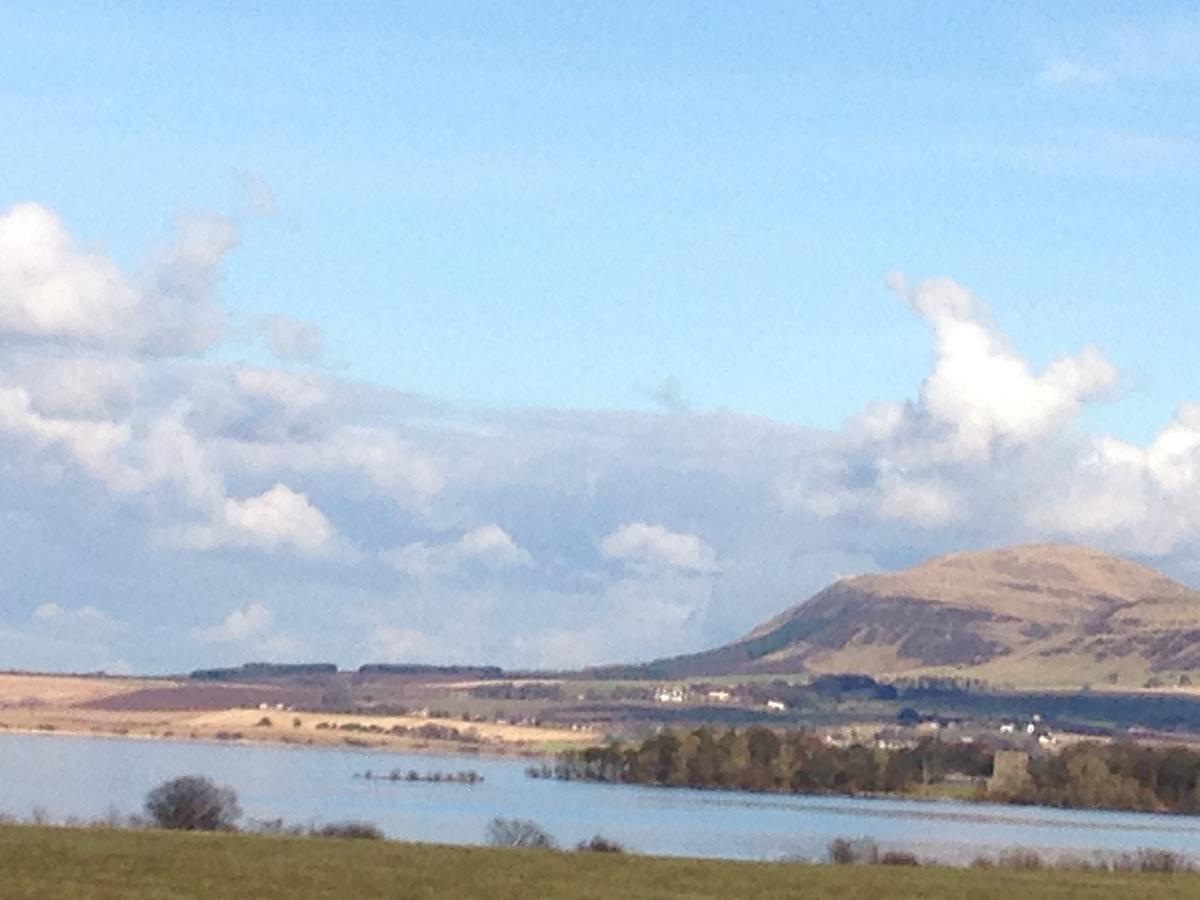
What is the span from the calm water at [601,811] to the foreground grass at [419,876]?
2126cm

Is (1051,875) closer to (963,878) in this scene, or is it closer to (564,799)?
(963,878)

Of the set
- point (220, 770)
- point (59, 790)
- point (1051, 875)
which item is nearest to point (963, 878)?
point (1051, 875)

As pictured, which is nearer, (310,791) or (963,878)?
(963,878)

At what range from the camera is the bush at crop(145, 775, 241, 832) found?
6838 cm

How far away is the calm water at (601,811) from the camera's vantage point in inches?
3524

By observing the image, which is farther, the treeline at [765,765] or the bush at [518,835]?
the treeline at [765,765]

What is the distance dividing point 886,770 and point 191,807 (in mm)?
113124

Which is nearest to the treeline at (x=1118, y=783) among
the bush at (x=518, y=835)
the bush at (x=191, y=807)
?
the bush at (x=518, y=835)

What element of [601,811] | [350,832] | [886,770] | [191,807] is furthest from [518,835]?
A: [886,770]

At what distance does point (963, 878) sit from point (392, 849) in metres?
12.6

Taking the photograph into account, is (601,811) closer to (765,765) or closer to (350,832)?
(765,765)

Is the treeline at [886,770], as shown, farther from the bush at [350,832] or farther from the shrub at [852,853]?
the bush at [350,832]

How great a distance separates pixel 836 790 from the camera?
567ft

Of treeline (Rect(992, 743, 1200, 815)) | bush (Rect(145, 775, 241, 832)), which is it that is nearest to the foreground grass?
bush (Rect(145, 775, 241, 832))
